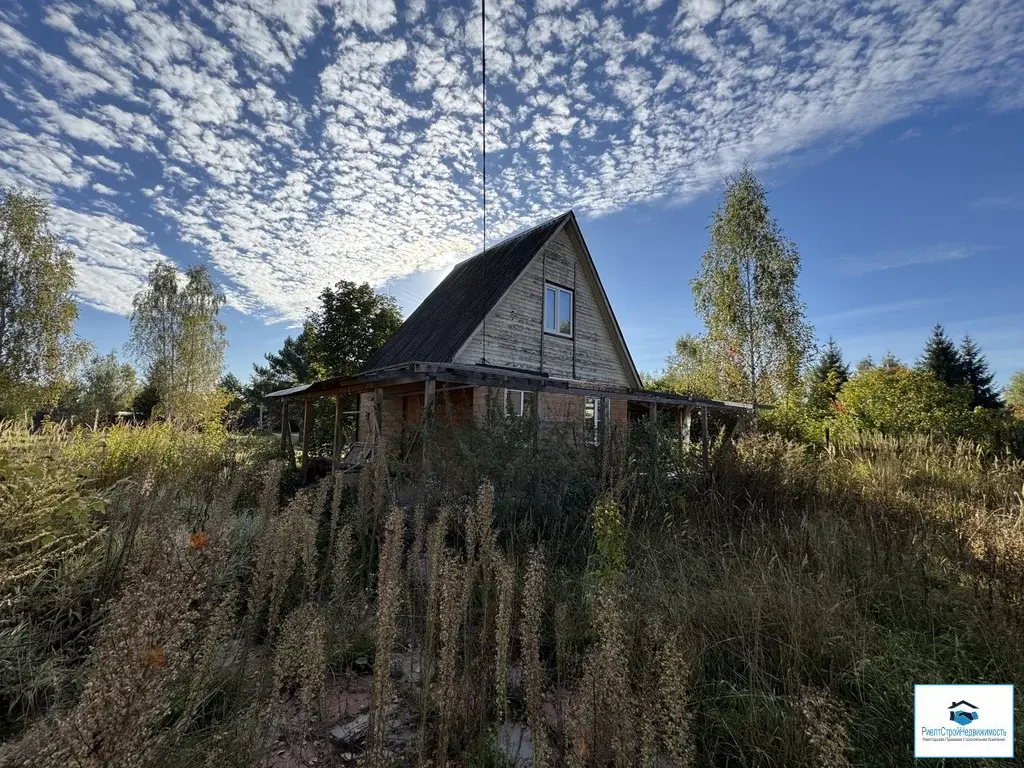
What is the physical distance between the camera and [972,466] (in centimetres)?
680

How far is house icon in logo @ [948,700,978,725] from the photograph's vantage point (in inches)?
81.0

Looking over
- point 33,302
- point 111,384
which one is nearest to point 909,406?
point 33,302

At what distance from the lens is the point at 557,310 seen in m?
14.3

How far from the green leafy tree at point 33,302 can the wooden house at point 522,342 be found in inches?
395

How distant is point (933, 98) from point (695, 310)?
1246 centimetres

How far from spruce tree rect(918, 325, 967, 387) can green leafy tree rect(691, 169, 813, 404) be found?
1821 cm

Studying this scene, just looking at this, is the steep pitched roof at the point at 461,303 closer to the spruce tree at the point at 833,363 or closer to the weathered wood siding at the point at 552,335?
the weathered wood siding at the point at 552,335

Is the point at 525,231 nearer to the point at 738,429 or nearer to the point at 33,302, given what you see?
the point at 738,429

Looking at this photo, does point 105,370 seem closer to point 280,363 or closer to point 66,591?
point 280,363

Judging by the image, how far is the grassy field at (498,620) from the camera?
50.6 inches

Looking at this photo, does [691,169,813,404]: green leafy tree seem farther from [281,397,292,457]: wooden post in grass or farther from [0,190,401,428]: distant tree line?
[281,397,292,457]: wooden post in grass

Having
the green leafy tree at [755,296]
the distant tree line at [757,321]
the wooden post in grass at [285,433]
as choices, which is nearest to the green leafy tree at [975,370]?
the distant tree line at [757,321]

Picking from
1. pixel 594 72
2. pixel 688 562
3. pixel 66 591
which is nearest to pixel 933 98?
pixel 594 72

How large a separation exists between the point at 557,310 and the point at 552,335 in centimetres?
89
